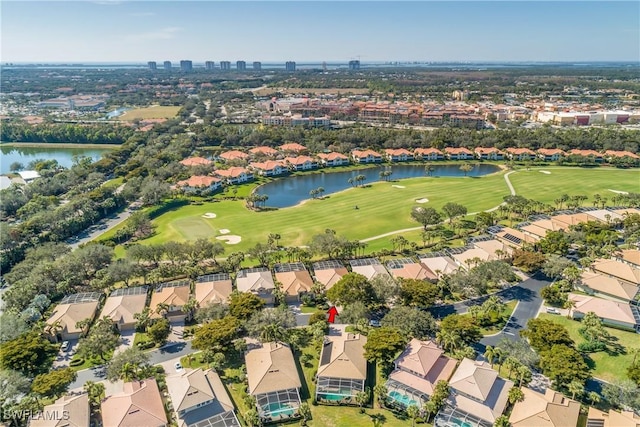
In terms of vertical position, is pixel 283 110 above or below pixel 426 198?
above

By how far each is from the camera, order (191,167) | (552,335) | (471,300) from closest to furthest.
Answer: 1. (552,335)
2. (471,300)
3. (191,167)

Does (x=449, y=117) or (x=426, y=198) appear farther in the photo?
(x=449, y=117)

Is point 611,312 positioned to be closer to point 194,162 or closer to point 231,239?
point 231,239

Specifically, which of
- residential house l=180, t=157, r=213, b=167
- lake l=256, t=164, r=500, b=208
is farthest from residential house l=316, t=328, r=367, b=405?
residential house l=180, t=157, r=213, b=167

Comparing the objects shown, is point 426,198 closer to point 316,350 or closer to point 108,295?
point 316,350

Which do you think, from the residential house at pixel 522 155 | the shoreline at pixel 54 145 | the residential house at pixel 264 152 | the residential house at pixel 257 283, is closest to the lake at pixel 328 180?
the residential house at pixel 522 155

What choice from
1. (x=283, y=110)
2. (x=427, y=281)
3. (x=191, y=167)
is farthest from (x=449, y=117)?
(x=427, y=281)

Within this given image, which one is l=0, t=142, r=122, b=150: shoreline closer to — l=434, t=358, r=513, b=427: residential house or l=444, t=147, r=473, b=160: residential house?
l=444, t=147, r=473, b=160: residential house

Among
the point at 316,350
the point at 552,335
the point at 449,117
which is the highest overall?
the point at 449,117

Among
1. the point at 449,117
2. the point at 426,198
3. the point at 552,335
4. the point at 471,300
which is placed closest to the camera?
the point at 552,335
